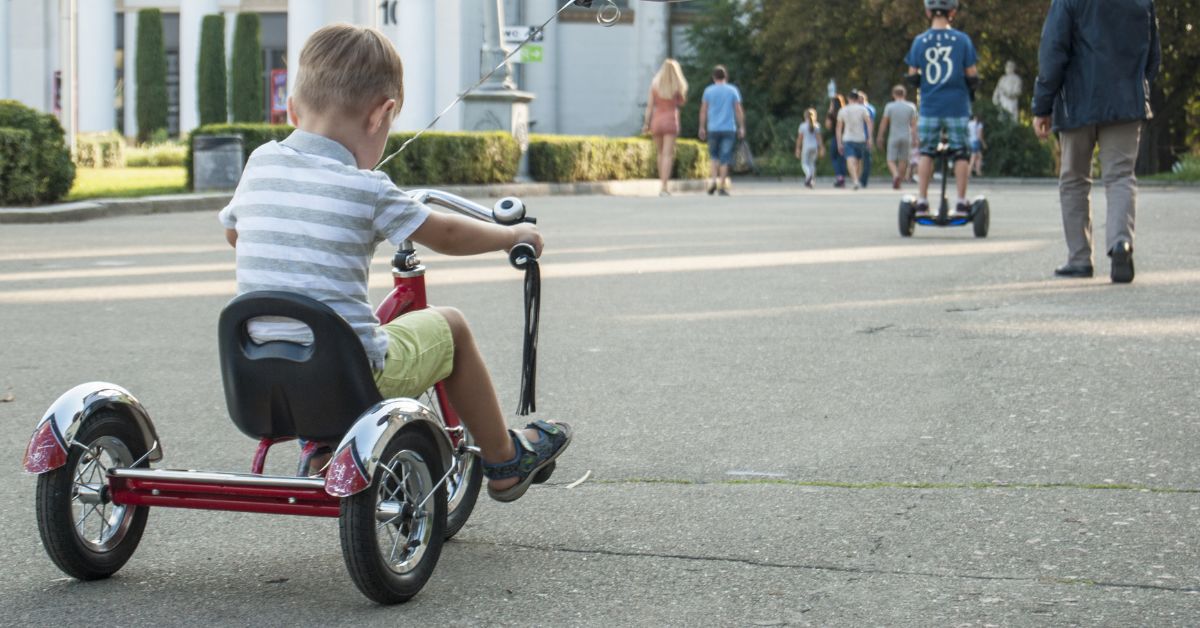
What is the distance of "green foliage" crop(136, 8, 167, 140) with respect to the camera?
45906 millimetres

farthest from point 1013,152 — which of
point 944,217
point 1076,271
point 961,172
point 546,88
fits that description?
point 1076,271

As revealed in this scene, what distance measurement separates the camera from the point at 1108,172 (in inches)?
384

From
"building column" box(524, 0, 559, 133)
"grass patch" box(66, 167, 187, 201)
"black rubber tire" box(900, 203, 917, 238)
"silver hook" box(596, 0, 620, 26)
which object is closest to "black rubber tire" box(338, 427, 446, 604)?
"silver hook" box(596, 0, 620, 26)

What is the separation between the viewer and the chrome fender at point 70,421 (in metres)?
3.51

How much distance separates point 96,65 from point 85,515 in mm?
43598

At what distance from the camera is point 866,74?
44.0m

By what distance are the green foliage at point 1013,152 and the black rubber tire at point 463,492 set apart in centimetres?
3636

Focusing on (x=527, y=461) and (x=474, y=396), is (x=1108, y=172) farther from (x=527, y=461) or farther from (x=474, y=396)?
(x=474, y=396)

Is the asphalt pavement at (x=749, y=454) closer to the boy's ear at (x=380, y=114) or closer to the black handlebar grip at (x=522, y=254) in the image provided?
the black handlebar grip at (x=522, y=254)

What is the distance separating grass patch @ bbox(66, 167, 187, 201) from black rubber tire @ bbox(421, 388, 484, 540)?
14.8 m

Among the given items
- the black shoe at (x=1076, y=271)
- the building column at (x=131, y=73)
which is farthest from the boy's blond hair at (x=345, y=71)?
the building column at (x=131, y=73)

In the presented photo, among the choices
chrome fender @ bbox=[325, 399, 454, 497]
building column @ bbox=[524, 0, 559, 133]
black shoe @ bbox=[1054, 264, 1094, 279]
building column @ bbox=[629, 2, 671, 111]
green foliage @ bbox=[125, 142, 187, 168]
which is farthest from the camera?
building column @ bbox=[629, 2, 671, 111]

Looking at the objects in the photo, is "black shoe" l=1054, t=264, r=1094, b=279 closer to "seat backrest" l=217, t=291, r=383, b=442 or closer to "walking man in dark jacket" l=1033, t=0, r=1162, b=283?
"walking man in dark jacket" l=1033, t=0, r=1162, b=283

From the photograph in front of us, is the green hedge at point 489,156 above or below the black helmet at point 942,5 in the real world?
below
